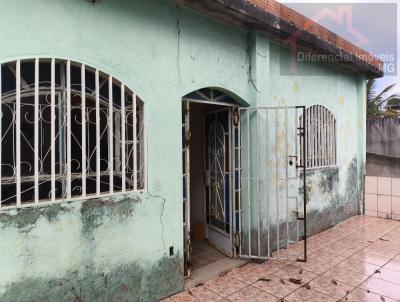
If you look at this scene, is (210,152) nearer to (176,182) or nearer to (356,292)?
(176,182)

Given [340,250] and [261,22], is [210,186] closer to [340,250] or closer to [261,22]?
[340,250]

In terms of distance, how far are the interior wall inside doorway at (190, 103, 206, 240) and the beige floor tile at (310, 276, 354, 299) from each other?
200 cm

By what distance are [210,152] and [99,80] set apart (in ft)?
7.78

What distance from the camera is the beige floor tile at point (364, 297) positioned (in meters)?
2.89

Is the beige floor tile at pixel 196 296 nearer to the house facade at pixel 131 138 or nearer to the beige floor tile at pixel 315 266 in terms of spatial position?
the house facade at pixel 131 138

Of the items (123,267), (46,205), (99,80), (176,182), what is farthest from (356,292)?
(99,80)

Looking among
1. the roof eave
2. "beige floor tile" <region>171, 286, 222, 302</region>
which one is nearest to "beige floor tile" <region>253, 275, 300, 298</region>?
"beige floor tile" <region>171, 286, 222, 302</region>

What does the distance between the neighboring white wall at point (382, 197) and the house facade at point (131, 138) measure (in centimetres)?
280

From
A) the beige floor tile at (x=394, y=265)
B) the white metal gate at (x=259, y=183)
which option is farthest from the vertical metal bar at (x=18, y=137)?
the beige floor tile at (x=394, y=265)

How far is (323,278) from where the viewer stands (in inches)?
133

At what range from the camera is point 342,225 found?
565 cm

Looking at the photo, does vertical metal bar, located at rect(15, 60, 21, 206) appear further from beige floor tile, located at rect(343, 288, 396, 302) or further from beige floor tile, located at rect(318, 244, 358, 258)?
beige floor tile, located at rect(318, 244, 358, 258)

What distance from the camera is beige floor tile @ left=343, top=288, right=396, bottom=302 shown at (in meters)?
2.89

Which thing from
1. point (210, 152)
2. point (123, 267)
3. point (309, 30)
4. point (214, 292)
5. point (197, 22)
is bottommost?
point (214, 292)
